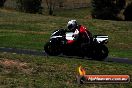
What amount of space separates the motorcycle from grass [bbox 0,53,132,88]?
4.80 meters

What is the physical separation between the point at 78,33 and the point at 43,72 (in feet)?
23.8

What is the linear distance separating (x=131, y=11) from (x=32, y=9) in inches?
719

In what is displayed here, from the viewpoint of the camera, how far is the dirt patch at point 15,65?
1458 centimetres

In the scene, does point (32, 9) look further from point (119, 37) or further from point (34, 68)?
point (34, 68)

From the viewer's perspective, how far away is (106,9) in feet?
230

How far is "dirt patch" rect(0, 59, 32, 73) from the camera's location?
14.6 meters

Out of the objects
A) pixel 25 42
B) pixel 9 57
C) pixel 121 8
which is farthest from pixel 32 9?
pixel 9 57

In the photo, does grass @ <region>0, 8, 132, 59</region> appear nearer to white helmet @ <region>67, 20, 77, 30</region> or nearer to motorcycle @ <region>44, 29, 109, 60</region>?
motorcycle @ <region>44, 29, 109, 60</region>

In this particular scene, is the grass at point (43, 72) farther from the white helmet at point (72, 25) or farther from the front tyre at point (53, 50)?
the front tyre at point (53, 50)

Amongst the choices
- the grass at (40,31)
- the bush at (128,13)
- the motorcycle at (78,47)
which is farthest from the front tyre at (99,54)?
the bush at (128,13)

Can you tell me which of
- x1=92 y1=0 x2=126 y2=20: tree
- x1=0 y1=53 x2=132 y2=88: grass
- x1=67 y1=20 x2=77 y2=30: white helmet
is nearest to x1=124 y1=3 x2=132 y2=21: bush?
x1=92 y1=0 x2=126 y2=20: tree

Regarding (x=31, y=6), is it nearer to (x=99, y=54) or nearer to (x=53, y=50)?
(x=53, y=50)

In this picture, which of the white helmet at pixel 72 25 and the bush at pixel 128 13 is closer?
the white helmet at pixel 72 25

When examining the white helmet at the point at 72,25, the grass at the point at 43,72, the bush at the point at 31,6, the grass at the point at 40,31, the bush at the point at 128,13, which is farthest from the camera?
the bush at the point at 31,6
